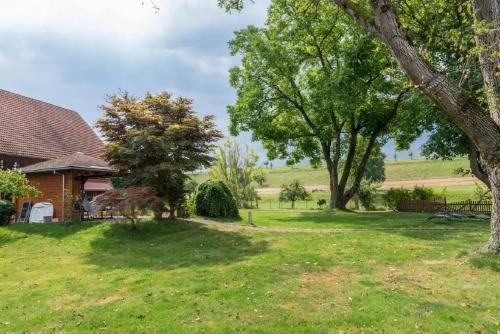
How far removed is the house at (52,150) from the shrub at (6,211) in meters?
1.24

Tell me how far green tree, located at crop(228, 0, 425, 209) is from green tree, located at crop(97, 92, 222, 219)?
9469 mm

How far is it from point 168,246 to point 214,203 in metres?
7.78

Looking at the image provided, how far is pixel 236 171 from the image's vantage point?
46062 millimetres

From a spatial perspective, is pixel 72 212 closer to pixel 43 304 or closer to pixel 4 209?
pixel 4 209

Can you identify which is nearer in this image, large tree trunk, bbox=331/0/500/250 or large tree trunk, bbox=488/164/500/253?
large tree trunk, bbox=331/0/500/250

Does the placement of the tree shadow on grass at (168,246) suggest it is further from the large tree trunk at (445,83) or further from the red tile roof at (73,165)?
the large tree trunk at (445,83)

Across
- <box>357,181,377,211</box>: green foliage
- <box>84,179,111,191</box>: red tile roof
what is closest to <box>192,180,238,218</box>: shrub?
<box>84,179,111,191</box>: red tile roof

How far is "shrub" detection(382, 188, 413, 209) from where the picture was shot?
101ft

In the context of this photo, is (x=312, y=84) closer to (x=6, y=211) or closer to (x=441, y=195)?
(x=441, y=195)

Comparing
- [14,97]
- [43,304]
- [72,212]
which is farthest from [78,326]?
[14,97]

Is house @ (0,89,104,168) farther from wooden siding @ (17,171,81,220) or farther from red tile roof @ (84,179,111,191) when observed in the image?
wooden siding @ (17,171,81,220)

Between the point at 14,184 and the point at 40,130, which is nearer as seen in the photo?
the point at 14,184

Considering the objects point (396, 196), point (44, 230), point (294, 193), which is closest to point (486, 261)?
point (44, 230)

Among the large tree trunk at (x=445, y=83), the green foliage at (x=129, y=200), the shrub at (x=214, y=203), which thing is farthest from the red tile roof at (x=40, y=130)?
the large tree trunk at (x=445, y=83)
